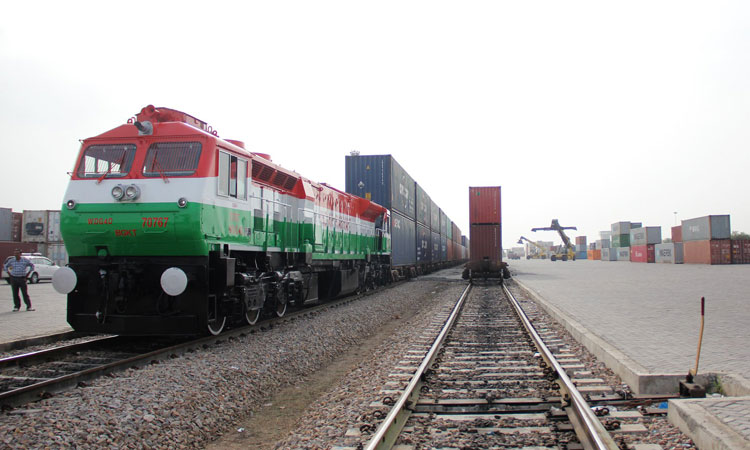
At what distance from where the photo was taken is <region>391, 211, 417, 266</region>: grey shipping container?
71.0ft

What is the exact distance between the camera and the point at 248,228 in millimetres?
9156

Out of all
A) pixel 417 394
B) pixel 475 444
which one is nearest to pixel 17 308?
pixel 417 394

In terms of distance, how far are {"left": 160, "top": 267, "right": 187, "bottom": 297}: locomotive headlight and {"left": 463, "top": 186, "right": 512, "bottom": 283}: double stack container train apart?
17604 millimetres

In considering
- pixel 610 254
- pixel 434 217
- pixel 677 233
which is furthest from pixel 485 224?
pixel 610 254

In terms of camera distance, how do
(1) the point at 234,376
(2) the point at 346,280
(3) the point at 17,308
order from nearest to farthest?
(1) the point at 234,376, (3) the point at 17,308, (2) the point at 346,280

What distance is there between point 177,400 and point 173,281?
8.08ft

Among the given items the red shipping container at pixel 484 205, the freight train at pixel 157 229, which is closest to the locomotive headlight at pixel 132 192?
the freight train at pixel 157 229

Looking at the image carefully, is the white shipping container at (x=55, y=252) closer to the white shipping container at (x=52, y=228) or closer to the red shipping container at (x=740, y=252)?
the white shipping container at (x=52, y=228)

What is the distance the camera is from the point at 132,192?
25.2 feet

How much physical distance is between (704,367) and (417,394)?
3.17 meters

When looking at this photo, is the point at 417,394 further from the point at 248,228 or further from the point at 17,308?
the point at 17,308

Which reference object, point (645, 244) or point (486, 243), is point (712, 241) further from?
point (486, 243)

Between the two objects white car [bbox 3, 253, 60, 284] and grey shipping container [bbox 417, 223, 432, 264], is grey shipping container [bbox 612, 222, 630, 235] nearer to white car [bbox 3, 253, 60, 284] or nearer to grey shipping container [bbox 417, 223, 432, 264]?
grey shipping container [bbox 417, 223, 432, 264]

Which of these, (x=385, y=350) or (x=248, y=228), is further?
(x=248, y=228)
